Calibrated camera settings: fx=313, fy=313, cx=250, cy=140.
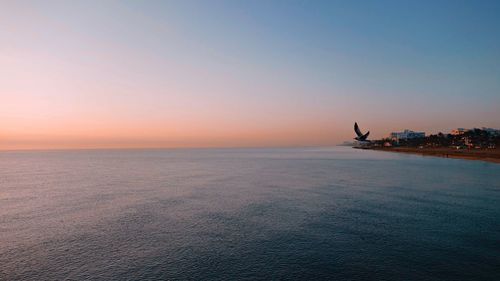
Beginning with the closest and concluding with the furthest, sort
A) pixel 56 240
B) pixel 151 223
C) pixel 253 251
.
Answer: pixel 253 251 → pixel 56 240 → pixel 151 223

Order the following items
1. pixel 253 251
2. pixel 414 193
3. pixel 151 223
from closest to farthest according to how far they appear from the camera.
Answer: pixel 253 251 < pixel 151 223 < pixel 414 193

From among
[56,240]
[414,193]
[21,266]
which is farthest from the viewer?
[414,193]

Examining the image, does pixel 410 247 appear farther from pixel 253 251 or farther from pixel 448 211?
pixel 448 211

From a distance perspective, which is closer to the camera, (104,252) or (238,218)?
(104,252)

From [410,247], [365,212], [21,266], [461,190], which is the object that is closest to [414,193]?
[461,190]

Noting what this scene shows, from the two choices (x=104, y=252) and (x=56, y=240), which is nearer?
(x=104, y=252)

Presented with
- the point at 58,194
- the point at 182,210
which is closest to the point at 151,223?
the point at 182,210

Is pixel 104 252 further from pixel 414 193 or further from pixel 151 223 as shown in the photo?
pixel 414 193

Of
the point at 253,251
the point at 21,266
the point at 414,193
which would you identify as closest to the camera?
the point at 21,266

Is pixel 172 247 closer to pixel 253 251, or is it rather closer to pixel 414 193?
pixel 253 251
